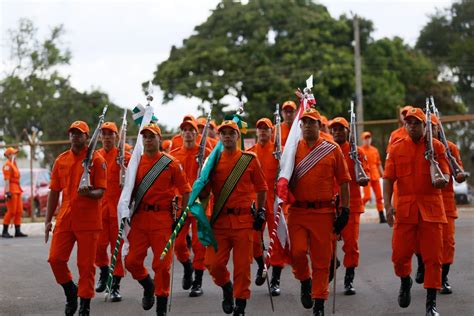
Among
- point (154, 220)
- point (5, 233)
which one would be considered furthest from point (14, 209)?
point (154, 220)

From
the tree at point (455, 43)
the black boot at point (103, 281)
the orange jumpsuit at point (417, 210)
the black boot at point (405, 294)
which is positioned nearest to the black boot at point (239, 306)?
the orange jumpsuit at point (417, 210)

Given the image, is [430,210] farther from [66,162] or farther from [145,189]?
[66,162]

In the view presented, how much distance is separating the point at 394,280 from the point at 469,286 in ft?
3.54

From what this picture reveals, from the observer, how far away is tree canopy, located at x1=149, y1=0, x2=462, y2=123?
40531mm

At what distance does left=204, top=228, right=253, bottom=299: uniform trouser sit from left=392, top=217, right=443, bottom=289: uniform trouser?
1606 mm

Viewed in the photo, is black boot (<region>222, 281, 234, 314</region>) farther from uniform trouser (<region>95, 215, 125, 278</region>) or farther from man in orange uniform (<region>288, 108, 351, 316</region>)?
uniform trouser (<region>95, 215, 125, 278</region>)

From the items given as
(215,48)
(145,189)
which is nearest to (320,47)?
(215,48)

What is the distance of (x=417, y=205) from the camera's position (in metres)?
9.62

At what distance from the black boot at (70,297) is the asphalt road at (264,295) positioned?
62 cm

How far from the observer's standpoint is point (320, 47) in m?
41.2

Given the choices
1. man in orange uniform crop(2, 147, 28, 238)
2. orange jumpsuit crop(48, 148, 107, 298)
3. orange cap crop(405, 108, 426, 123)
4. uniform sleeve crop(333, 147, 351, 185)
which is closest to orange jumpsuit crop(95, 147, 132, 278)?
orange jumpsuit crop(48, 148, 107, 298)

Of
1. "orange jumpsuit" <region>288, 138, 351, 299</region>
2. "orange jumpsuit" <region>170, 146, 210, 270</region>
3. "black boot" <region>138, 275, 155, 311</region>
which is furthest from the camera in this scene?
"orange jumpsuit" <region>170, 146, 210, 270</region>

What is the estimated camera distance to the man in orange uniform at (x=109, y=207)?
11.6 meters

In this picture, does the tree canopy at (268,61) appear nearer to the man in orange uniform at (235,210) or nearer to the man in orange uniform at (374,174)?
the man in orange uniform at (374,174)
